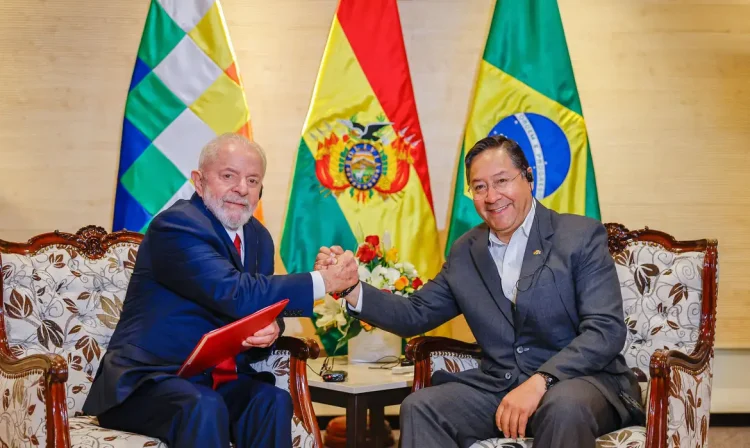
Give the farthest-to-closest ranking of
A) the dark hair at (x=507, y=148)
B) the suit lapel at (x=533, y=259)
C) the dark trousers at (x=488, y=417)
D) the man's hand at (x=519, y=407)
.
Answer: the dark hair at (x=507, y=148)
the suit lapel at (x=533, y=259)
the man's hand at (x=519, y=407)
the dark trousers at (x=488, y=417)

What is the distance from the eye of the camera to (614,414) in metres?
2.44

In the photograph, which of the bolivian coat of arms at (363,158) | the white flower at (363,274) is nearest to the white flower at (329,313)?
the white flower at (363,274)

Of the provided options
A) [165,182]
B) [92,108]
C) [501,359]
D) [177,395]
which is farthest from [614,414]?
[92,108]

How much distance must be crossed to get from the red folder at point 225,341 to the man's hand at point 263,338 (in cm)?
3

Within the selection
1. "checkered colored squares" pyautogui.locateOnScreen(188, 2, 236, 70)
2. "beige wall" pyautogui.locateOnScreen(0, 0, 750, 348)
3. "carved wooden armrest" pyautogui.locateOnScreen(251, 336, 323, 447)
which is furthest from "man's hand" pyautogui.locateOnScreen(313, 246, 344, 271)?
"checkered colored squares" pyautogui.locateOnScreen(188, 2, 236, 70)

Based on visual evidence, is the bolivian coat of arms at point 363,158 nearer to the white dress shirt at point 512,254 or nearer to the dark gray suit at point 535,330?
the dark gray suit at point 535,330

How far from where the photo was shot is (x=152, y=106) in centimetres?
370

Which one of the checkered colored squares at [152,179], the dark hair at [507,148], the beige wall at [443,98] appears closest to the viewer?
the dark hair at [507,148]

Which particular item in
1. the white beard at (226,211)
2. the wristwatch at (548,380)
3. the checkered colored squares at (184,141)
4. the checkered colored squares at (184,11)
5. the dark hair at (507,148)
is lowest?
the wristwatch at (548,380)

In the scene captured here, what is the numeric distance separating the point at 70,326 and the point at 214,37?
1.58 metres

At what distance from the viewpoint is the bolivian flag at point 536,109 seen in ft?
12.4

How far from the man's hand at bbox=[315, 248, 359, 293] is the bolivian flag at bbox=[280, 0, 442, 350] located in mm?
1020

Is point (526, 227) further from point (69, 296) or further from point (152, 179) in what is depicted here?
point (152, 179)

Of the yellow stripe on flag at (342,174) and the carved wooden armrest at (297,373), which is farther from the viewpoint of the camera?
the yellow stripe on flag at (342,174)
